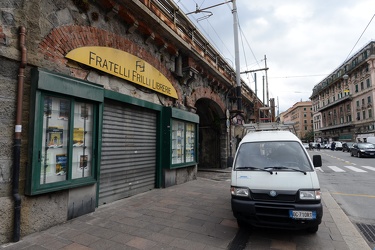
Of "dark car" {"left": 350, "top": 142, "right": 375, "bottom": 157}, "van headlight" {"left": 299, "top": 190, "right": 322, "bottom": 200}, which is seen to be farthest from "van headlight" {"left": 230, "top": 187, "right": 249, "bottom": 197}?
"dark car" {"left": 350, "top": 142, "right": 375, "bottom": 157}

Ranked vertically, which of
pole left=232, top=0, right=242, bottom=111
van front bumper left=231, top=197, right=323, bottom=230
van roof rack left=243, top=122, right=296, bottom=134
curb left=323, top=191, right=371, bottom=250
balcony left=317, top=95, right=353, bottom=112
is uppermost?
balcony left=317, top=95, right=353, bottom=112

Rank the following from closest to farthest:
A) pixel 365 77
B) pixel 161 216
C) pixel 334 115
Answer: pixel 161 216, pixel 365 77, pixel 334 115

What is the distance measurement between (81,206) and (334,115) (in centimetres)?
7382

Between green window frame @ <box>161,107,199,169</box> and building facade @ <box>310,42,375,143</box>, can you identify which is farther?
building facade @ <box>310,42,375,143</box>

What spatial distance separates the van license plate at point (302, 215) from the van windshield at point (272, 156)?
0.85 meters

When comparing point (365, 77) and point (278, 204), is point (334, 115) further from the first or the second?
point (278, 204)

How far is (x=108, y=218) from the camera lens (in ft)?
15.9

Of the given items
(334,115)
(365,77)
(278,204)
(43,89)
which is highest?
(365,77)

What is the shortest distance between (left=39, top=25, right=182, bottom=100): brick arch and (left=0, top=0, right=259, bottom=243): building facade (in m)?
0.02

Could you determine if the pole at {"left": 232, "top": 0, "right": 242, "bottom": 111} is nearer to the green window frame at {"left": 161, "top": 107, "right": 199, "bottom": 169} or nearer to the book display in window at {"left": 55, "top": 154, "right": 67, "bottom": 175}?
the green window frame at {"left": 161, "top": 107, "right": 199, "bottom": 169}

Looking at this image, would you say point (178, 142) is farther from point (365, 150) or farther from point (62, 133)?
point (365, 150)

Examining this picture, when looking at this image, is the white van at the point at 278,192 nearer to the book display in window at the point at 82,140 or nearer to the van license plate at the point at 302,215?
the van license plate at the point at 302,215

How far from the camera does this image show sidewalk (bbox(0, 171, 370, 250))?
371 centimetres

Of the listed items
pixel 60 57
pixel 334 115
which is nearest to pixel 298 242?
pixel 60 57
